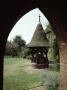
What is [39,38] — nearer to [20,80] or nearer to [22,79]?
[22,79]

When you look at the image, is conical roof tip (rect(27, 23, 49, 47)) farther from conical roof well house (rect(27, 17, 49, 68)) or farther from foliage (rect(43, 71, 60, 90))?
foliage (rect(43, 71, 60, 90))


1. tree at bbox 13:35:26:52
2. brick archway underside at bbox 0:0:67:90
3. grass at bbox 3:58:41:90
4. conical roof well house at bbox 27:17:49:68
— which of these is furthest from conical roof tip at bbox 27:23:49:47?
tree at bbox 13:35:26:52

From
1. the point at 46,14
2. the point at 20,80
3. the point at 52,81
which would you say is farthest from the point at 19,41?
the point at 46,14

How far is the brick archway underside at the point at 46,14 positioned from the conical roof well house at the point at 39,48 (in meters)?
8.65

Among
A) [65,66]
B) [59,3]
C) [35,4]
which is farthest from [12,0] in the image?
[65,66]

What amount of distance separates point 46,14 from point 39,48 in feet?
32.0

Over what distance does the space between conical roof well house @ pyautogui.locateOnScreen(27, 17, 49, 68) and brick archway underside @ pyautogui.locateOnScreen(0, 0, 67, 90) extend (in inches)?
341

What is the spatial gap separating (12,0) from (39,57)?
10.6 m

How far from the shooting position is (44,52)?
47.1 feet

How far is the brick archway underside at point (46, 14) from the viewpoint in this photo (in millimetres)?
3350

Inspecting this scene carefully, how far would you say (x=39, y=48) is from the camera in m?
14.2

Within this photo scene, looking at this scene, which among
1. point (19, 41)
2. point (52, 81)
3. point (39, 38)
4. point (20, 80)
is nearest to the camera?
point (52, 81)

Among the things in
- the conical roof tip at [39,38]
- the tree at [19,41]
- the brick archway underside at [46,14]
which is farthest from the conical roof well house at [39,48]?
the tree at [19,41]

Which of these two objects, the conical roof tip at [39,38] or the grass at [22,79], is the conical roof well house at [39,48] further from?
the grass at [22,79]
